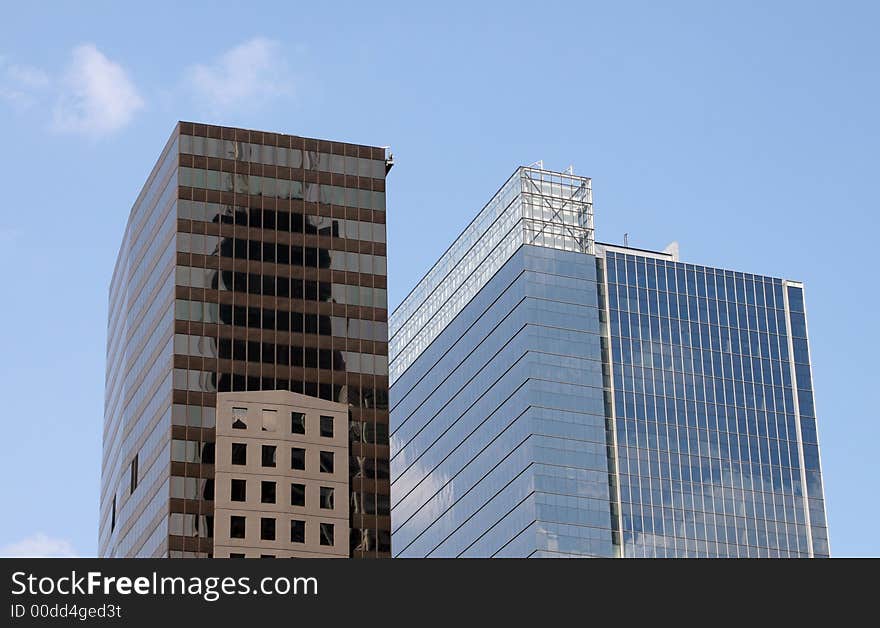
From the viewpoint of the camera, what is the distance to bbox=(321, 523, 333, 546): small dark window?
16725 cm

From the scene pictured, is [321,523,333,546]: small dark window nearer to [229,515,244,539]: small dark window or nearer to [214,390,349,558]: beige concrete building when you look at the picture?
[214,390,349,558]: beige concrete building

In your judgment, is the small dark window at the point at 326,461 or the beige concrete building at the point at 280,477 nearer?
the beige concrete building at the point at 280,477

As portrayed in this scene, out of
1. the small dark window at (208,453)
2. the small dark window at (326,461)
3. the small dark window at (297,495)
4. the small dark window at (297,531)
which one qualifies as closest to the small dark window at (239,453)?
the small dark window at (208,453)

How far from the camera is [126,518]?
18512cm

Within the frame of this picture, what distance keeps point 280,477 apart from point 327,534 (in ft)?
22.5

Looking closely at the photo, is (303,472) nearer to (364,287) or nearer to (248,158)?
(364,287)

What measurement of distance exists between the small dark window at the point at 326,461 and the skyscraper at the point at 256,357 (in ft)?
0.50

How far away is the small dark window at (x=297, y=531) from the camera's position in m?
166

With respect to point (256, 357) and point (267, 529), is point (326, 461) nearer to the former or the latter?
point (267, 529)

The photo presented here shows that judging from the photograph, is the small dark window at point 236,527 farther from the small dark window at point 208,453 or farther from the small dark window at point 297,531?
the small dark window at point 208,453

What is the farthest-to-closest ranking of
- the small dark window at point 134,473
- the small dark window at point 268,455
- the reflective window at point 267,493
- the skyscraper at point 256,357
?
the small dark window at point 134,473
the small dark window at point 268,455
the skyscraper at point 256,357
the reflective window at point 267,493
